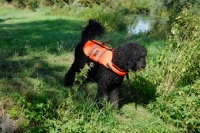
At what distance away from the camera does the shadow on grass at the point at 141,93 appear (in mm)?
5023

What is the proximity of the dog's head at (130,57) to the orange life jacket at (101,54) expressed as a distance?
92mm

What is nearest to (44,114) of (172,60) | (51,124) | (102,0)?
(51,124)

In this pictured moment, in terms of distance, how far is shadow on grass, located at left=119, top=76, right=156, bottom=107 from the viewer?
502 centimetres

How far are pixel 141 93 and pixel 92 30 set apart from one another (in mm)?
1605

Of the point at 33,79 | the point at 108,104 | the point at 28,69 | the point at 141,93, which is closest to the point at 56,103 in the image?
the point at 108,104

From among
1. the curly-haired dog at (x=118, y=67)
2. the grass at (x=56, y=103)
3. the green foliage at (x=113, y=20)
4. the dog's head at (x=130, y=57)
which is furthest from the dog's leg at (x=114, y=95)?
the green foliage at (x=113, y=20)

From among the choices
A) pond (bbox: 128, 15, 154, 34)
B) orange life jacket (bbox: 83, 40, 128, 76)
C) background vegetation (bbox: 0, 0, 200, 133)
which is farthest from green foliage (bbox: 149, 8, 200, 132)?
pond (bbox: 128, 15, 154, 34)

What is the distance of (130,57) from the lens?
4.30 metres

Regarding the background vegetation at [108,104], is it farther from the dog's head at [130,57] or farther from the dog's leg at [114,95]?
the dog's head at [130,57]

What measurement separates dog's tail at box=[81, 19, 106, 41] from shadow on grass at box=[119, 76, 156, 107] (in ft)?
4.05

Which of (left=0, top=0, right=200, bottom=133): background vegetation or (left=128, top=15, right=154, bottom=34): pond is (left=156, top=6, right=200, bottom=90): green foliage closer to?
(left=0, top=0, right=200, bottom=133): background vegetation

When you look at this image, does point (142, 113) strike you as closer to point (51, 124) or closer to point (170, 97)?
point (170, 97)

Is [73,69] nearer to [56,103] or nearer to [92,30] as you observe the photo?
[92,30]

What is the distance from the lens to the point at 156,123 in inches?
167
